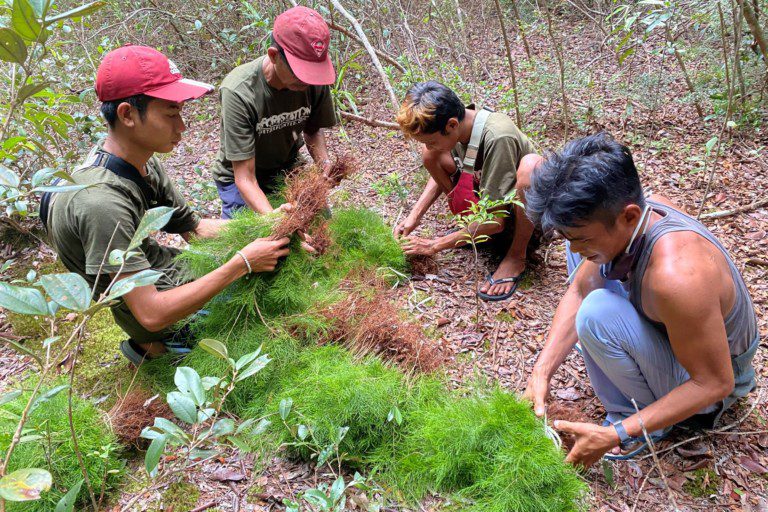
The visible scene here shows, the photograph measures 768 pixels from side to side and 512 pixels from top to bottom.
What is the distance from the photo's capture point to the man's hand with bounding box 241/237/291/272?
2516 mm

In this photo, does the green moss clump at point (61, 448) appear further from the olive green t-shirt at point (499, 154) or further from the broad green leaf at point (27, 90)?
the olive green t-shirt at point (499, 154)

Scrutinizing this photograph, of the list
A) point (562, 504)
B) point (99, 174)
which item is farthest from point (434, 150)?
point (562, 504)

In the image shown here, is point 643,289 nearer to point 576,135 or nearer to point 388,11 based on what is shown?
point 576,135

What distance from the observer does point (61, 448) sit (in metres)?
2.16

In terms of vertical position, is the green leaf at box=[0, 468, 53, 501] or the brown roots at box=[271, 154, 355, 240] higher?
the green leaf at box=[0, 468, 53, 501]

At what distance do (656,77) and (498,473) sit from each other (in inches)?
222

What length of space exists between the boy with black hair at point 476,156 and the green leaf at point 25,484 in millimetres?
2739

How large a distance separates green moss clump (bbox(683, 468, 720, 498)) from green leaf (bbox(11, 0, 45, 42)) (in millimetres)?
2985

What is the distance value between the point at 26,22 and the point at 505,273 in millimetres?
3113

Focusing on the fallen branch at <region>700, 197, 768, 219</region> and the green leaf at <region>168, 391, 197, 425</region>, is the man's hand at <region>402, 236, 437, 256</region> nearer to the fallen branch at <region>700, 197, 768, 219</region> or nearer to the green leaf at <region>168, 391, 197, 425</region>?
the fallen branch at <region>700, 197, 768, 219</region>

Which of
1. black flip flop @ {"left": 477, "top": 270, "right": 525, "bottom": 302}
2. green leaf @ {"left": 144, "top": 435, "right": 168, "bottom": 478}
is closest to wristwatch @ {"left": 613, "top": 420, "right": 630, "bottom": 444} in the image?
black flip flop @ {"left": 477, "top": 270, "right": 525, "bottom": 302}

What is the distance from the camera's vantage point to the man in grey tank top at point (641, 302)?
1798mm

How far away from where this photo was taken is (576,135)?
530 centimetres

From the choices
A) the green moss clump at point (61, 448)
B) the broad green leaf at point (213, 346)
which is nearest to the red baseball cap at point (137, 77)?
the broad green leaf at point (213, 346)
